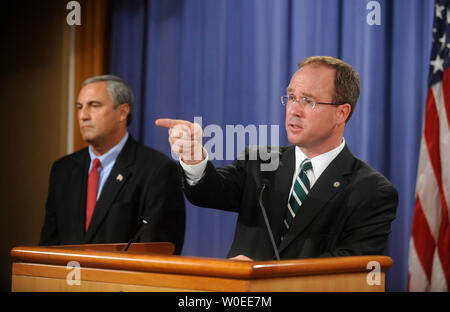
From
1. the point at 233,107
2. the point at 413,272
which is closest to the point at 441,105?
the point at 413,272

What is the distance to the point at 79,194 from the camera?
3.64 metres

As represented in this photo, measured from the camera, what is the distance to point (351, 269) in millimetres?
1616

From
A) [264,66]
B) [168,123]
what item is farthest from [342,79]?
[264,66]

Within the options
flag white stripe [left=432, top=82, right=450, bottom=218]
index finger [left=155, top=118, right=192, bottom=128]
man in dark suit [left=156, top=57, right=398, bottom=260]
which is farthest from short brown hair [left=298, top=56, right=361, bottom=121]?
flag white stripe [left=432, top=82, right=450, bottom=218]

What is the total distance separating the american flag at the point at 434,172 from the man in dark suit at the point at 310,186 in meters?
1.01

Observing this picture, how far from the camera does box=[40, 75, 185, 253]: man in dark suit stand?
3430 millimetres

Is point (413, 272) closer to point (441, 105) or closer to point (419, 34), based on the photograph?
point (441, 105)

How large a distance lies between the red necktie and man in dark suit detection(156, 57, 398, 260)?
141 centimetres

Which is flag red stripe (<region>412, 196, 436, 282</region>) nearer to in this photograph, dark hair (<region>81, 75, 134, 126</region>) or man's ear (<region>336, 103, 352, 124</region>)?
man's ear (<region>336, 103, 352, 124</region>)

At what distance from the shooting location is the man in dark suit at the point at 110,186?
3430mm

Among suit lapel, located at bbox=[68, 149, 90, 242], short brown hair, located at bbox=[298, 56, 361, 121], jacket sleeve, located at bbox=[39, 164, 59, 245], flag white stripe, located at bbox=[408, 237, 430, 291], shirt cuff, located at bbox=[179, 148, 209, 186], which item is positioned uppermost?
short brown hair, located at bbox=[298, 56, 361, 121]

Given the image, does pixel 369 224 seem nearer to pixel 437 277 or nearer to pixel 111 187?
pixel 437 277
